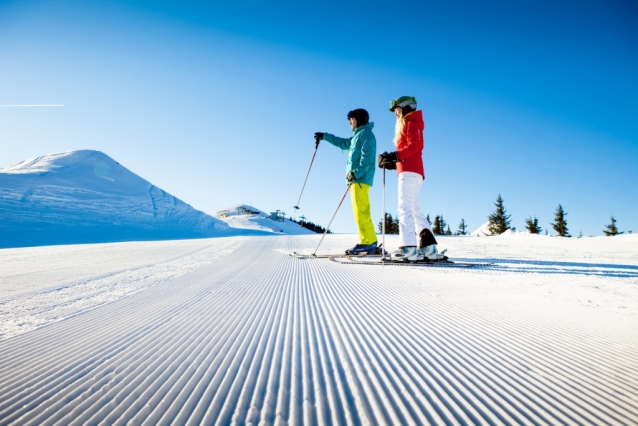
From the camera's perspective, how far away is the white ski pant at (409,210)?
3.73m

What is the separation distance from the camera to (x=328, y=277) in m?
2.76

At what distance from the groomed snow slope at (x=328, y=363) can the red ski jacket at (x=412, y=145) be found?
233 centimetres

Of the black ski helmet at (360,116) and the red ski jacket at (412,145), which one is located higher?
A: the black ski helmet at (360,116)

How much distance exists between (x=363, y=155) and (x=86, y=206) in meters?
14.1

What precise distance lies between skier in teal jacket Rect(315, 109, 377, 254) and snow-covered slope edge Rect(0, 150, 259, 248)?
9.24 metres

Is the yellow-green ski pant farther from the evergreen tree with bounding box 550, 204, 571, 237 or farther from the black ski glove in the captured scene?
the evergreen tree with bounding box 550, 204, 571, 237

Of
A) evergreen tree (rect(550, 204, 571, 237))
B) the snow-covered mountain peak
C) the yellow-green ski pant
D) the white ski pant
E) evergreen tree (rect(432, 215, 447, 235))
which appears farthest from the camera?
evergreen tree (rect(432, 215, 447, 235))

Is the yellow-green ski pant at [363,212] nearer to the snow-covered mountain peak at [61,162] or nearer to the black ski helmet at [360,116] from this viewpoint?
the black ski helmet at [360,116]

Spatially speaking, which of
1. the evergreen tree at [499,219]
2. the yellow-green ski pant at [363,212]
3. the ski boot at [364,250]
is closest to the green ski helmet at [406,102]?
the yellow-green ski pant at [363,212]

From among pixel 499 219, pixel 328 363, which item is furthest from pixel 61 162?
pixel 499 219

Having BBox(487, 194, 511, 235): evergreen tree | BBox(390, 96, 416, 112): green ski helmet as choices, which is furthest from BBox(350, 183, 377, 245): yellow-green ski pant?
BBox(487, 194, 511, 235): evergreen tree

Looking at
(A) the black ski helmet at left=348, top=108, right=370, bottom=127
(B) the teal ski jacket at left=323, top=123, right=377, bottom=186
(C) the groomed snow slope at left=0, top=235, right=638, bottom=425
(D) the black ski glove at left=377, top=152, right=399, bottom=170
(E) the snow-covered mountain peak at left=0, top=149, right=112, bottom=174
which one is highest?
(E) the snow-covered mountain peak at left=0, top=149, right=112, bottom=174

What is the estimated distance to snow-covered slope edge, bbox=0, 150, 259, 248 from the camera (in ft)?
32.1

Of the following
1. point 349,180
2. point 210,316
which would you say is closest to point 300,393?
point 210,316
